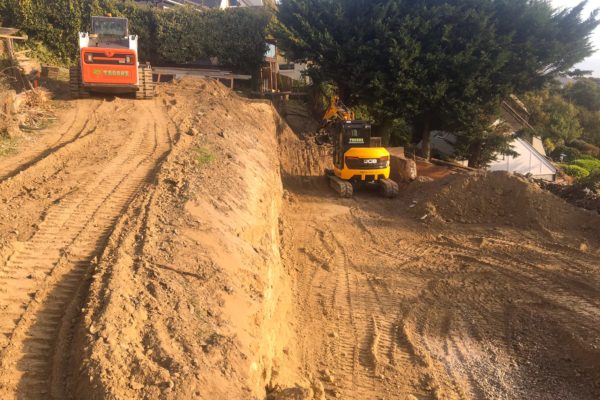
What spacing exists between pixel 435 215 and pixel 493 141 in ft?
31.1

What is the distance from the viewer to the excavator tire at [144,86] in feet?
55.3

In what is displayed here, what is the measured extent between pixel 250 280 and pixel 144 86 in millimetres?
12572

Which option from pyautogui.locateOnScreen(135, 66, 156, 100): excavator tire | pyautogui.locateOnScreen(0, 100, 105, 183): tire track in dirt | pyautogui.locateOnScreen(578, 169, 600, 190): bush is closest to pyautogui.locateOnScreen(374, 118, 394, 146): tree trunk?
pyautogui.locateOnScreen(578, 169, 600, 190): bush

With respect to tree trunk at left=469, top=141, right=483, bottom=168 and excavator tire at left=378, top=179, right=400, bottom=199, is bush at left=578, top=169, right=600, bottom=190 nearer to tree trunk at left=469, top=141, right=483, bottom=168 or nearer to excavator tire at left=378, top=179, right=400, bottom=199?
excavator tire at left=378, top=179, right=400, bottom=199

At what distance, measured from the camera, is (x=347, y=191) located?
17297 millimetres

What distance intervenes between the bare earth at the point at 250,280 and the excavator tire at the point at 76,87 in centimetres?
157

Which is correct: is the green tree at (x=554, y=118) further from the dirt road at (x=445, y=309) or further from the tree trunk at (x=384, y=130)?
the dirt road at (x=445, y=309)

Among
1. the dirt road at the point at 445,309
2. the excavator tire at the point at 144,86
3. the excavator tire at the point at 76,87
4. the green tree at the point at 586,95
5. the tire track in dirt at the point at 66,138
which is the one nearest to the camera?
the dirt road at the point at 445,309

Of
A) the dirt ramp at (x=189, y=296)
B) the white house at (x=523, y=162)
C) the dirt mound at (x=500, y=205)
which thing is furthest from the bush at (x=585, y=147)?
the dirt ramp at (x=189, y=296)

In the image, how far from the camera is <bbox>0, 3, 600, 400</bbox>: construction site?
14.2 ft

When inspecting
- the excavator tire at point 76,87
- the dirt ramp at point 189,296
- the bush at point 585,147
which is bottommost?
the bush at point 585,147

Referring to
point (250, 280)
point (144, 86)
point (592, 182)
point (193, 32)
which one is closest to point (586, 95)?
point (592, 182)

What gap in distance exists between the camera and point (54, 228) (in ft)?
20.2

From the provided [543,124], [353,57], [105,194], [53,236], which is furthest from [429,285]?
[543,124]
